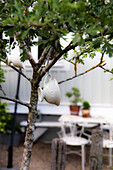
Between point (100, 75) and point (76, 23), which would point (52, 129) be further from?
point (76, 23)

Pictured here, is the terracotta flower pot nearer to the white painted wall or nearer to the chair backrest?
the chair backrest

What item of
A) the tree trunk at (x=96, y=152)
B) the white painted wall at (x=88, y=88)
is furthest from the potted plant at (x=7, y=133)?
the tree trunk at (x=96, y=152)

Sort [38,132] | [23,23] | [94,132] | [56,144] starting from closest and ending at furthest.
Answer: [23,23], [56,144], [94,132], [38,132]

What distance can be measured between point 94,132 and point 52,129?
3.11m

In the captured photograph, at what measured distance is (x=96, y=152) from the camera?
2.11 meters

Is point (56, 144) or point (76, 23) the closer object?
point (76, 23)

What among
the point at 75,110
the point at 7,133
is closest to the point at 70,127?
the point at 75,110

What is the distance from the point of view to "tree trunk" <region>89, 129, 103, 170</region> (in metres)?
2.03

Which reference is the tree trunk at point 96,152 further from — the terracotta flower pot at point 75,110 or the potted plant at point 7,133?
the potted plant at point 7,133

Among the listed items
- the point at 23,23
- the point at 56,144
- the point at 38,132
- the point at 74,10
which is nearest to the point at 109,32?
the point at 74,10

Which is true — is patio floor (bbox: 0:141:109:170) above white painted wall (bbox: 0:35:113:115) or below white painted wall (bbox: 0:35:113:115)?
below

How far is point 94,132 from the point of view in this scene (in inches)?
88.7

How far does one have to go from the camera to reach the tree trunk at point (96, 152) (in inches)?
80.0

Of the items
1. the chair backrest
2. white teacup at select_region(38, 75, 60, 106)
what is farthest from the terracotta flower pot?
white teacup at select_region(38, 75, 60, 106)
